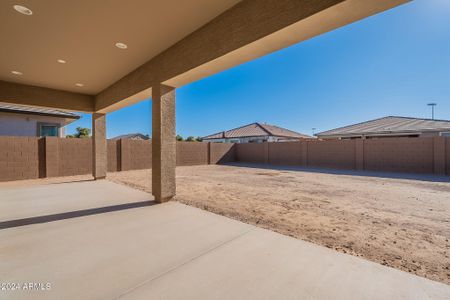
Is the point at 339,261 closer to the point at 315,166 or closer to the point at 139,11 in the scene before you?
the point at 139,11

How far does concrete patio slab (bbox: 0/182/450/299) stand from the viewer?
5.90 feet

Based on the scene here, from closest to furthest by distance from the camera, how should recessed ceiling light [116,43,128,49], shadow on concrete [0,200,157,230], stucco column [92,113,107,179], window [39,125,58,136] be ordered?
shadow on concrete [0,200,157,230]
recessed ceiling light [116,43,128,49]
stucco column [92,113,107,179]
window [39,125,58,136]

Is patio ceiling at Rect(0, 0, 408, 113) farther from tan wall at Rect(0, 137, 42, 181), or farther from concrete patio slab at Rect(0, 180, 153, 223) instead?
tan wall at Rect(0, 137, 42, 181)

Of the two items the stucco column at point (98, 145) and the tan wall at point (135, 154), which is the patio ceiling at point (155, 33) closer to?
the stucco column at point (98, 145)

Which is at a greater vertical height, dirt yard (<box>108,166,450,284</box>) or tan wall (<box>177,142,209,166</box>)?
tan wall (<box>177,142,209,166</box>)

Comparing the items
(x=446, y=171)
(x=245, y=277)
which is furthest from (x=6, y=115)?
(x=446, y=171)

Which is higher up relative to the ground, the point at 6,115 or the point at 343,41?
the point at 343,41

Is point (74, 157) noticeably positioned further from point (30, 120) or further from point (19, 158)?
point (30, 120)

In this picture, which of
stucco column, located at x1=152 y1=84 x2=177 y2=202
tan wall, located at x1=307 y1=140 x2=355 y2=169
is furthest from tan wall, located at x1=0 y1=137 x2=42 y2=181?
tan wall, located at x1=307 y1=140 x2=355 y2=169

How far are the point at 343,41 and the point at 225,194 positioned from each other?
697 cm

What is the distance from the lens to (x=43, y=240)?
283 centimetres

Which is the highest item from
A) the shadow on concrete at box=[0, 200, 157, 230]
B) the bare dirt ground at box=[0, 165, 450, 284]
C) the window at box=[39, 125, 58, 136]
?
the window at box=[39, 125, 58, 136]

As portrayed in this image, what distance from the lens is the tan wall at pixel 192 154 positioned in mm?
15547

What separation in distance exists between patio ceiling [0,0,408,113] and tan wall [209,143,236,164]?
12092 mm
